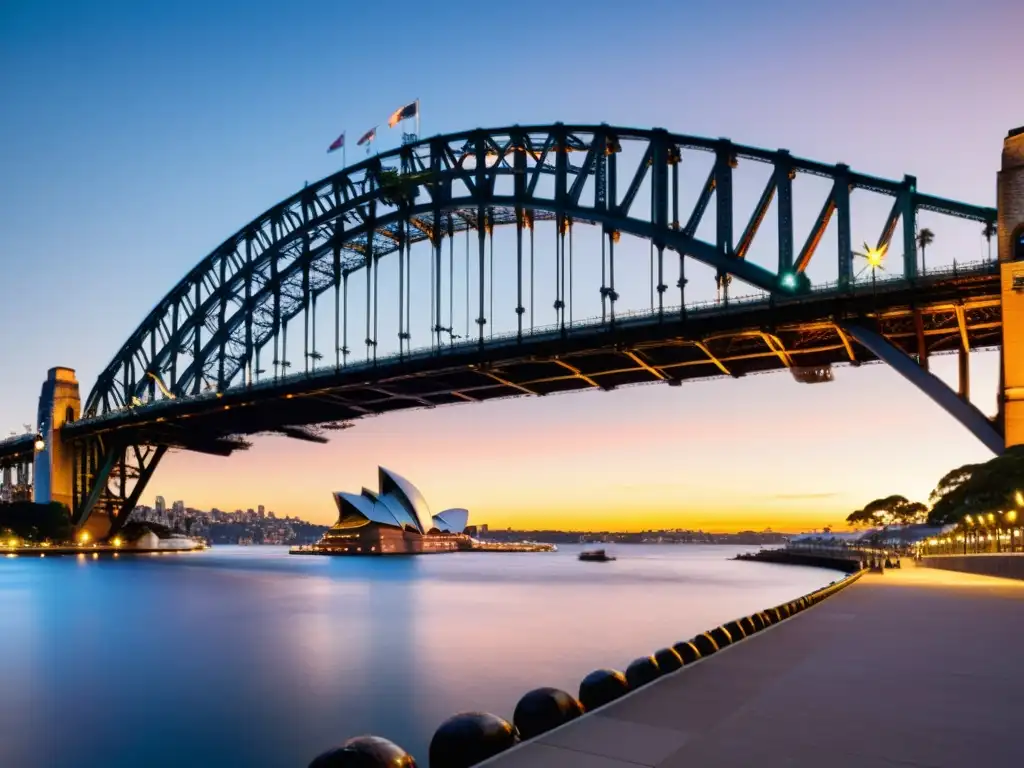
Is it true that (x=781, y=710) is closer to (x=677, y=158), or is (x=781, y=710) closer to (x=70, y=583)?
(x=677, y=158)

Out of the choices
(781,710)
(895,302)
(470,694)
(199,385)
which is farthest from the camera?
(199,385)

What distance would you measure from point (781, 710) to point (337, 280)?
61.4 meters

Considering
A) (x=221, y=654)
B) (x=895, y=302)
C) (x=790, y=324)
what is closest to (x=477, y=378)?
(x=790, y=324)

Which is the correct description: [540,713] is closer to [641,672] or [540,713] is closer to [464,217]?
[641,672]

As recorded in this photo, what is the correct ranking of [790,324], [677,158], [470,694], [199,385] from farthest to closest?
1. [199,385]
2. [677,158]
3. [790,324]
4. [470,694]

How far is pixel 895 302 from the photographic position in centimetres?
3438

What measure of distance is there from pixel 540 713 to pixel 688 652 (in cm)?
384

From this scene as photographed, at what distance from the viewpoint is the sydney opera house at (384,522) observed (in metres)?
112

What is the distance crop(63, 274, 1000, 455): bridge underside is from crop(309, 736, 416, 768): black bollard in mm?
31808

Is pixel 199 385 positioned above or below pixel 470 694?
above

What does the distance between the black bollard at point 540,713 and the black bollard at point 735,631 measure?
6.27 meters

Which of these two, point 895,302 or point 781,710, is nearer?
point 781,710

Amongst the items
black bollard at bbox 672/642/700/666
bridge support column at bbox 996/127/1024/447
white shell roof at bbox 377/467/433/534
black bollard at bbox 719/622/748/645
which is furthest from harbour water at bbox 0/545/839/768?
white shell roof at bbox 377/467/433/534

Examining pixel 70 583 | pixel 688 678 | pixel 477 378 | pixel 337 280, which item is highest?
pixel 337 280
